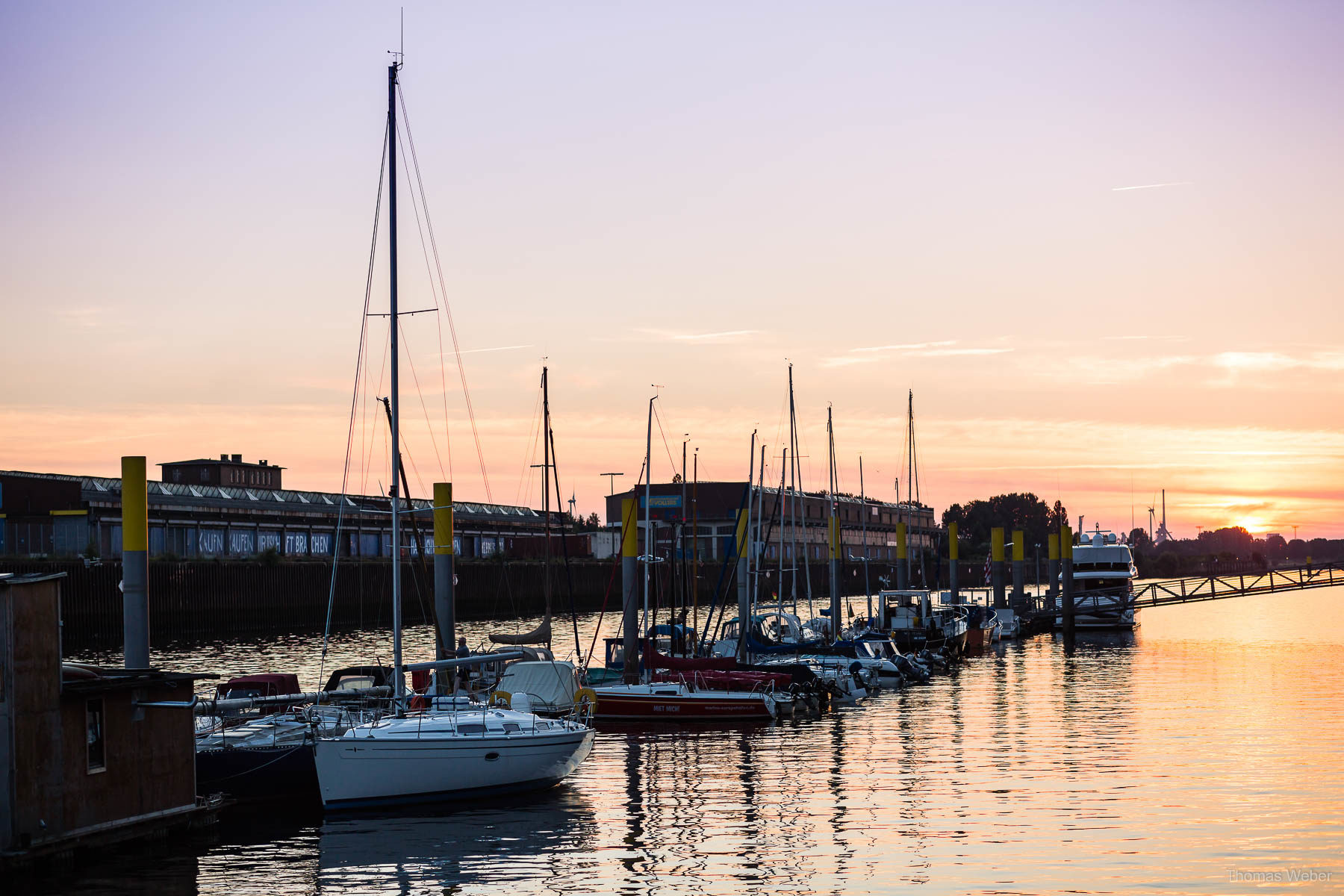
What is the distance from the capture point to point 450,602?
4141cm

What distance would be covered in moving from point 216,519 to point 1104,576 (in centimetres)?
7304

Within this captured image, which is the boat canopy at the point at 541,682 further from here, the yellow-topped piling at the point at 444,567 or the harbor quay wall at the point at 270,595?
the harbor quay wall at the point at 270,595

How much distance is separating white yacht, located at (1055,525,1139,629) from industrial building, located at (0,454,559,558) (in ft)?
165

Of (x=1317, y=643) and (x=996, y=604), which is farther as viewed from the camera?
(x=996, y=604)

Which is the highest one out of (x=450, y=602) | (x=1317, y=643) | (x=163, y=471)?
(x=163, y=471)

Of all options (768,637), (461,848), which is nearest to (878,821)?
(461,848)

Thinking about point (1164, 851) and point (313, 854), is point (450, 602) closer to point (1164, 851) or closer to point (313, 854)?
point (313, 854)

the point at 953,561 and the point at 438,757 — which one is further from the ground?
the point at 953,561

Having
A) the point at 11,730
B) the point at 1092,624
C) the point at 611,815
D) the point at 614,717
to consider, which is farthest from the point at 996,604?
the point at 11,730

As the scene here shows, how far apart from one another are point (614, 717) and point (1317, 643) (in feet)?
214

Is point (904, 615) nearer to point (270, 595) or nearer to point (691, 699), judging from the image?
point (691, 699)

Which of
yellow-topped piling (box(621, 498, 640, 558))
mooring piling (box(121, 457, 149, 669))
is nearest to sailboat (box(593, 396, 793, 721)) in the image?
yellow-topped piling (box(621, 498, 640, 558))

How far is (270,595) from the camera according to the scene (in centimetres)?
10019

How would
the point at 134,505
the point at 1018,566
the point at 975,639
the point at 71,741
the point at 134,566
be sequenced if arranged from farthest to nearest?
the point at 1018,566
the point at 975,639
the point at 134,566
the point at 134,505
the point at 71,741
